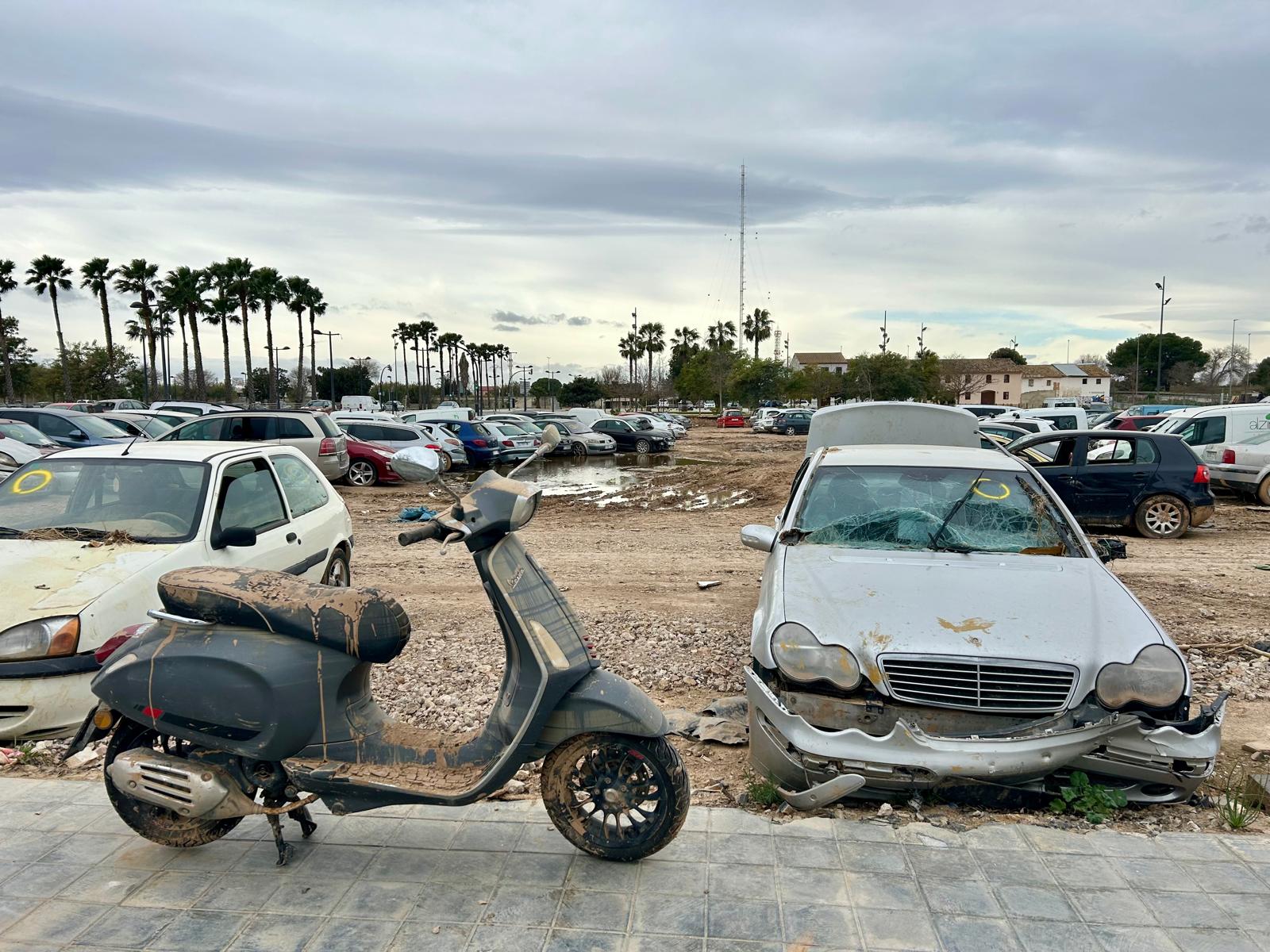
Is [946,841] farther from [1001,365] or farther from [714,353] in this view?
[1001,365]

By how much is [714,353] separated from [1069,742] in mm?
77330

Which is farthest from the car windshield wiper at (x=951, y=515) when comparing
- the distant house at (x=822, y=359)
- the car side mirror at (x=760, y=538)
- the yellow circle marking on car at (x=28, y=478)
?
the distant house at (x=822, y=359)

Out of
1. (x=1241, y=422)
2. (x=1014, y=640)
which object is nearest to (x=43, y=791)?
(x=1014, y=640)

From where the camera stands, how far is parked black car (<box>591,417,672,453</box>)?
3133cm

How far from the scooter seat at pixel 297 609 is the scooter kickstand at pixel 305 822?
80cm

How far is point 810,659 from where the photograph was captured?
378cm

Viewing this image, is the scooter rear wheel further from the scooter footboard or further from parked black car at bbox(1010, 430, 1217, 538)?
parked black car at bbox(1010, 430, 1217, 538)

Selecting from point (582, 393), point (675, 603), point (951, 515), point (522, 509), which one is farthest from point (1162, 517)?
point (582, 393)

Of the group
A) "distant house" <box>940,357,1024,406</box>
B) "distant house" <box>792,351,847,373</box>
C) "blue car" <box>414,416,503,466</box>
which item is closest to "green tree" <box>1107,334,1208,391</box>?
"distant house" <box>940,357,1024,406</box>

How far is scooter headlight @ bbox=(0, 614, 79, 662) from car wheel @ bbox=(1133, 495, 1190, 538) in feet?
40.7

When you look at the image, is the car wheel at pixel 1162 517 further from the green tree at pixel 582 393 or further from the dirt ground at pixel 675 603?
the green tree at pixel 582 393

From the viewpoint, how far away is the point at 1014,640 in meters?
3.70

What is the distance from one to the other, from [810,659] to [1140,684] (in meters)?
1.35

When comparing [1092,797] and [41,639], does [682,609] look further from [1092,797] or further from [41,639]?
[41,639]
